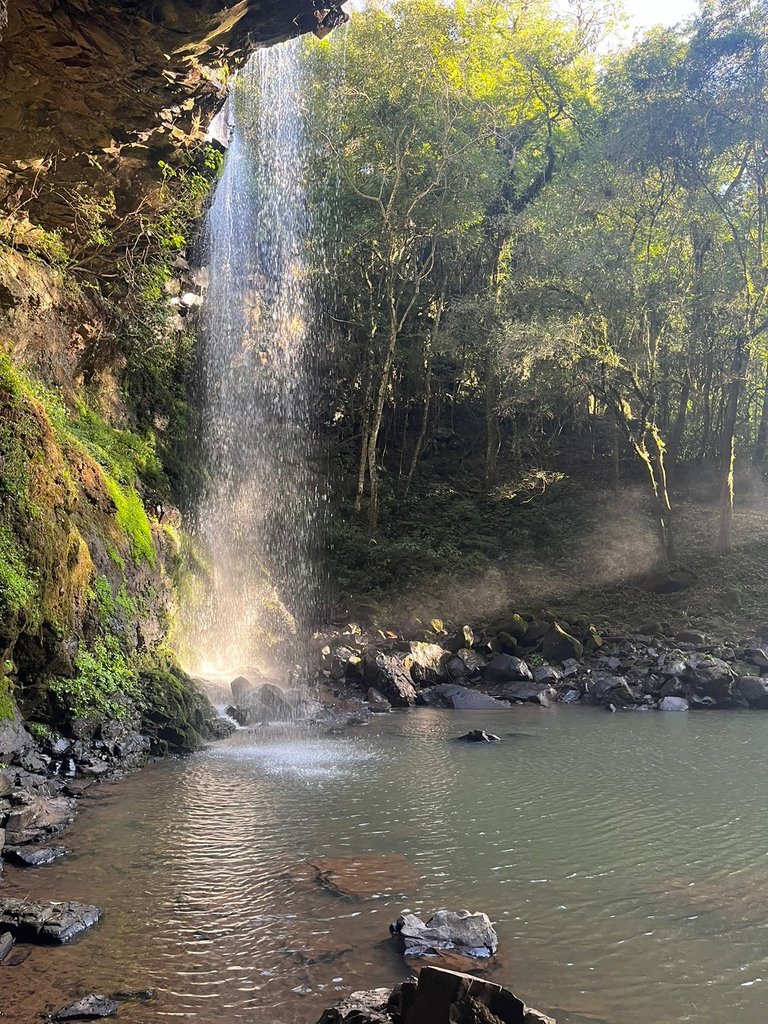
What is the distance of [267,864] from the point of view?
20.1 feet

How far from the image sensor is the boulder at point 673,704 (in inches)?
592

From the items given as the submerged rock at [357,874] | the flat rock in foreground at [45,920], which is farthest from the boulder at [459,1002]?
the flat rock in foreground at [45,920]

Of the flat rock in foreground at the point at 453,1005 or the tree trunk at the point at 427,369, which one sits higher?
the tree trunk at the point at 427,369

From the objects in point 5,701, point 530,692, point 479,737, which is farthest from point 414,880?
point 530,692

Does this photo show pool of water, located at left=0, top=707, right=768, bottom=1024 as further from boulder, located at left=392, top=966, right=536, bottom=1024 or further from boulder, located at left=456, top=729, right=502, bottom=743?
boulder, located at left=456, top=729, right=502, bottom=743

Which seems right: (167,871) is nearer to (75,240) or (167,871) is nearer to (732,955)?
(732,955)

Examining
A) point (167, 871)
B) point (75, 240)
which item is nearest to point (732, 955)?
point (167, 871)

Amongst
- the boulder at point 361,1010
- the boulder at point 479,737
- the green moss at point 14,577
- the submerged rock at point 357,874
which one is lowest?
the boulder at point 479,737

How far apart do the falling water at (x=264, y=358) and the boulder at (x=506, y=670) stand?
4.84 m

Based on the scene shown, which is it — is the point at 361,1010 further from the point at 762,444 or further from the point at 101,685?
the point at 762,444

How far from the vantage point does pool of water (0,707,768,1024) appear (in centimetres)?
418

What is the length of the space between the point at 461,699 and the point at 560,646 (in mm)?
3778

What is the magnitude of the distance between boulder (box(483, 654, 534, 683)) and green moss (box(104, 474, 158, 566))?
323 inches

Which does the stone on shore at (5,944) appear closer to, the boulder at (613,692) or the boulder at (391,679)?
the boulder at (391,679)
